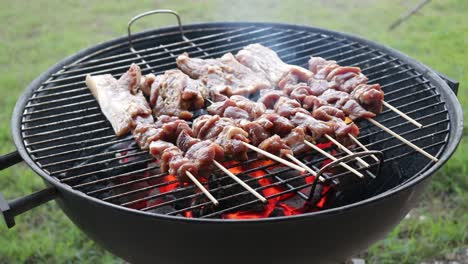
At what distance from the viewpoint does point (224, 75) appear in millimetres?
3811

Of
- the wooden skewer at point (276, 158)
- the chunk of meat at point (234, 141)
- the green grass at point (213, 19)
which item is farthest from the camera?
the green grass at point (213, 19)

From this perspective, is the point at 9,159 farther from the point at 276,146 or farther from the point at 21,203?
the point at 276,146

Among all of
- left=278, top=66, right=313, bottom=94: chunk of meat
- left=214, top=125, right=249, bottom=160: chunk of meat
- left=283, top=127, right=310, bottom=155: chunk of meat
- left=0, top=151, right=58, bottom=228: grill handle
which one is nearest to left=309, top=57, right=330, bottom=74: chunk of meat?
left=278, top=66, right=313, bottom=94: chunk of meat

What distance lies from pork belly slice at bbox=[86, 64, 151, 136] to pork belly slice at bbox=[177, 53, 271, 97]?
0.40 meters

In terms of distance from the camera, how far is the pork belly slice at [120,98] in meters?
3.39

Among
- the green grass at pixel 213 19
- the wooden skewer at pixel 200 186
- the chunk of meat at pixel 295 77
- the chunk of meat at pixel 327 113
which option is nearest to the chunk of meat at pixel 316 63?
the chunk of meat at pixel 295 77

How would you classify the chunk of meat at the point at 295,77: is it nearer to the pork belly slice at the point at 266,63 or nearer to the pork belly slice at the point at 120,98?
the pork belly slice at the point at 266,63

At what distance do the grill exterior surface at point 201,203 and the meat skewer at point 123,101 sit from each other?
0.29 feet

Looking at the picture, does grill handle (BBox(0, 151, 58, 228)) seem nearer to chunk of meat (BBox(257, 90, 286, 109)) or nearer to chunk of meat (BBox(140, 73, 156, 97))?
chunk of meat (BBox(140, 73, 156, 97))

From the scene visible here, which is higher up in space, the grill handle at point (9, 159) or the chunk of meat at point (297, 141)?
the chunk of meat at point (297, 141)

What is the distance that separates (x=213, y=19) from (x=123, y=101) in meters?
5.40

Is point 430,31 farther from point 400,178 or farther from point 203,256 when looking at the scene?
point 203,256

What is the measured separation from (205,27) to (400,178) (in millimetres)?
2123

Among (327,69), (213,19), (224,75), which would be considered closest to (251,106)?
(224,75)
